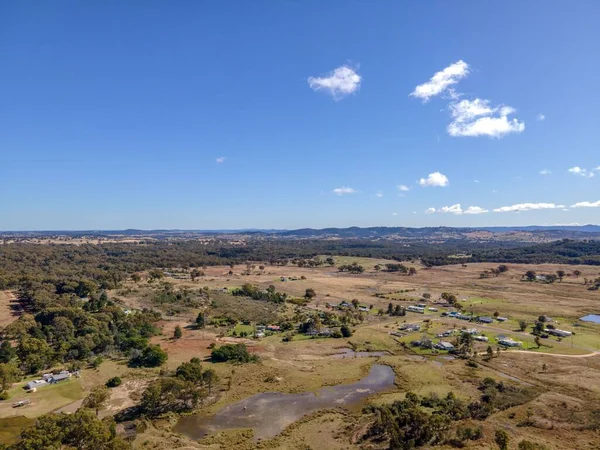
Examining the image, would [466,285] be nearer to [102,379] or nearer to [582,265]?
[582,265]

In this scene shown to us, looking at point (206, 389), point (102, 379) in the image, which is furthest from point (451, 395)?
point (102, 379)

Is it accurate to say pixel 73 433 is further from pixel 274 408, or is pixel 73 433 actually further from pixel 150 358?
pixel 150 358

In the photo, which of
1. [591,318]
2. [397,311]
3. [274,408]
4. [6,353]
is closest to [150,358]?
[6,353]

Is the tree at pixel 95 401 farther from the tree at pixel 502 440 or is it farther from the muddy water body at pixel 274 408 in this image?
the tree at pixel 502 440

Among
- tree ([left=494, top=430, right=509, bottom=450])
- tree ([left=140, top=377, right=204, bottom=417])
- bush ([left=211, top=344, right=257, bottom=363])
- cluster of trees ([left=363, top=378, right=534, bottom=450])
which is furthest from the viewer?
bush ([left=211, top=344, right=257, bottom=363])

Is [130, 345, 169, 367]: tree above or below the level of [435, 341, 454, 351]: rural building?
above

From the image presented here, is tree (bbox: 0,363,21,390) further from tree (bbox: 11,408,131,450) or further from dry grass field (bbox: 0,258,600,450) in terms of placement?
tree (bbox: 11,408,131,450)

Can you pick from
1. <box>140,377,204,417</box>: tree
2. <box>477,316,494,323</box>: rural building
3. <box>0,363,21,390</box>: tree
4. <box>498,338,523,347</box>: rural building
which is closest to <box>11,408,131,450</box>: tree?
<box>140,377,204,417</box>: tree
